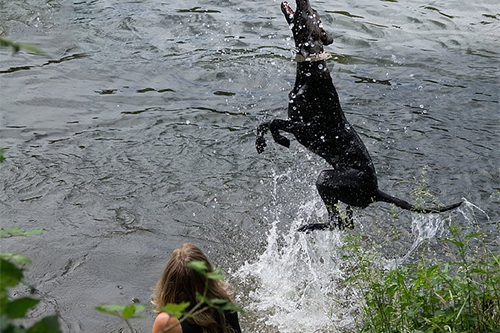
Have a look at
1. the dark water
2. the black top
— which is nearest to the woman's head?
the black top

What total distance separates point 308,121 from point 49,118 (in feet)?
15.1

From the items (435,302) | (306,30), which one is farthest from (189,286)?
(306,30)

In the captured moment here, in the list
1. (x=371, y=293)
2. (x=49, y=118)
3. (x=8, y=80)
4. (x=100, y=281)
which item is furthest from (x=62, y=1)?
(x=371, y=293)

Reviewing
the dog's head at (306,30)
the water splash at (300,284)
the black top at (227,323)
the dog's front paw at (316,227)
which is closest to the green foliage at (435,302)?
the black top at (227,323)

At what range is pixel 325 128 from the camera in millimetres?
5117

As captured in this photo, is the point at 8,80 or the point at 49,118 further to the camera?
the point at 8,80

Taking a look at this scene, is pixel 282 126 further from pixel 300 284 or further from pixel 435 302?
pixel 435 302

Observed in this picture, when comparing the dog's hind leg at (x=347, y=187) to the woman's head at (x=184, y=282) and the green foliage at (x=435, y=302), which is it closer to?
the green foliage at (x=435, y=302)

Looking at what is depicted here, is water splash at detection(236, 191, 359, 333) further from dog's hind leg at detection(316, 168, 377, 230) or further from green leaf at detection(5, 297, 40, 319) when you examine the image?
green leaf at detection(5, 297, 40, 319)

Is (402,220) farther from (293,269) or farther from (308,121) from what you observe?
(308,121)

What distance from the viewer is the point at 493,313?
3.61 metres

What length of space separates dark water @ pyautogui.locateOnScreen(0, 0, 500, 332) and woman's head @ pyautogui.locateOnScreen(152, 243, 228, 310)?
1.17 meters

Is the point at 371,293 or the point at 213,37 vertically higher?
the point at 371,293

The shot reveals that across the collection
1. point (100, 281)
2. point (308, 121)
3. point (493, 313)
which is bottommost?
point (100, 281)
